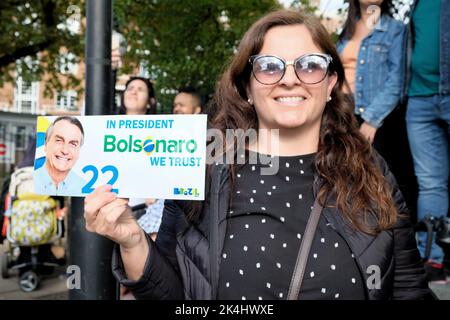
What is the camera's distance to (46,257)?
203 inches

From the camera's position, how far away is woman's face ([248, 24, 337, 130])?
1582mm

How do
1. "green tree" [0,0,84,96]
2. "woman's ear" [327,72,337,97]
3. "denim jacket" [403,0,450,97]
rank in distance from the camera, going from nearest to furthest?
"woman's ear" [327,72,337,97], "denim jacket" [403,0,450,97], "green tree" [0,0,84,96]

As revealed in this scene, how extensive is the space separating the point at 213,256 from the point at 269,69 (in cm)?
64

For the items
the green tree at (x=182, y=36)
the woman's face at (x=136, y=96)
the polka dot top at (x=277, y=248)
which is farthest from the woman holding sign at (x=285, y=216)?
the green tree at (x=182, y=36)

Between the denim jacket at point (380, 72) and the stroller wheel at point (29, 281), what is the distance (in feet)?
12.4

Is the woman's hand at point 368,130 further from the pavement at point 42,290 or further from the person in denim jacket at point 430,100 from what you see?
the pavement at point 42,290

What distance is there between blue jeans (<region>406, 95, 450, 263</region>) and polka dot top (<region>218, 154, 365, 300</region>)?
136 cm

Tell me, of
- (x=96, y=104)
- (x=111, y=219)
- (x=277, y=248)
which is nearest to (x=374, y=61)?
(x=96, y=104)

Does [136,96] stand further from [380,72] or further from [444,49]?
[444,49]

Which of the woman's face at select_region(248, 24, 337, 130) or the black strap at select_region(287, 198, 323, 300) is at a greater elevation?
the woman's face at select_region(248, 24, 337, 130)

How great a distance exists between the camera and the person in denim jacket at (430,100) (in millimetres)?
2572

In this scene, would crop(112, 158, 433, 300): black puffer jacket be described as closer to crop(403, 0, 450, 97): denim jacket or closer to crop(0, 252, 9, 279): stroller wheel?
crop(403, 0, 450, 97): denim jacket

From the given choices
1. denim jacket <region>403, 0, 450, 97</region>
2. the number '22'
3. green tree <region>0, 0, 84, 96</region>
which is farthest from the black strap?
green tree <region>0, 0, 84, 96</region>

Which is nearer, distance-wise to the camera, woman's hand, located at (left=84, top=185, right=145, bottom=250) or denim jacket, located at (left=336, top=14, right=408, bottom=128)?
woman's hand, located at (left=84, top=185, right=145, bottom=250)
